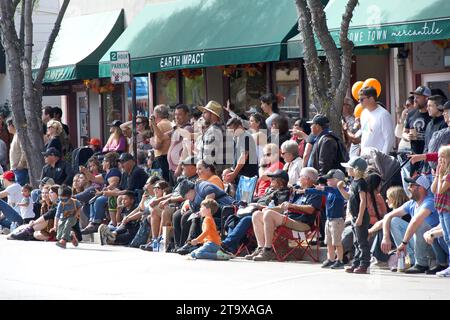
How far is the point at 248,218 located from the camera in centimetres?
1516

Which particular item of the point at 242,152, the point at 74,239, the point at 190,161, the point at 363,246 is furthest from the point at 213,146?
the point at 363,246

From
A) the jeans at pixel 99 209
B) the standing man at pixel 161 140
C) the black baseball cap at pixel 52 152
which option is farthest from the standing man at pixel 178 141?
the black baseball cap at pixel 52 152

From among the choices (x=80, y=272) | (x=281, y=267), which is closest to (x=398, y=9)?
(x=281, y=267)

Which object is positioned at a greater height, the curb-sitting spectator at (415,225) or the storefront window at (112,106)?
the storefront window at (112,106)

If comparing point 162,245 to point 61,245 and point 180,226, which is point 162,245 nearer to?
point 180,226

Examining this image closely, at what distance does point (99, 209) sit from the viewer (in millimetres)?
19141

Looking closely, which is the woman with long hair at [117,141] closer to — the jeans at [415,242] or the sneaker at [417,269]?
the jeans at [415,242]

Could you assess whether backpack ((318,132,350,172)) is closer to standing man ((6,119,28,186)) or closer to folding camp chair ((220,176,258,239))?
folding camp chair ((220,176,258,239))

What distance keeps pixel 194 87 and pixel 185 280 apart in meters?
11.8

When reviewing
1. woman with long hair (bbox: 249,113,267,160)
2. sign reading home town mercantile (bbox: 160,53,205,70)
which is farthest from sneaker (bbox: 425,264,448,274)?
sign reading home town mercantile (bbox: 160,53,205,70)

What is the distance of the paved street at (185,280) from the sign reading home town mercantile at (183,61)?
577 cm

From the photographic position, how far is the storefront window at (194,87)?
24.1 metres
